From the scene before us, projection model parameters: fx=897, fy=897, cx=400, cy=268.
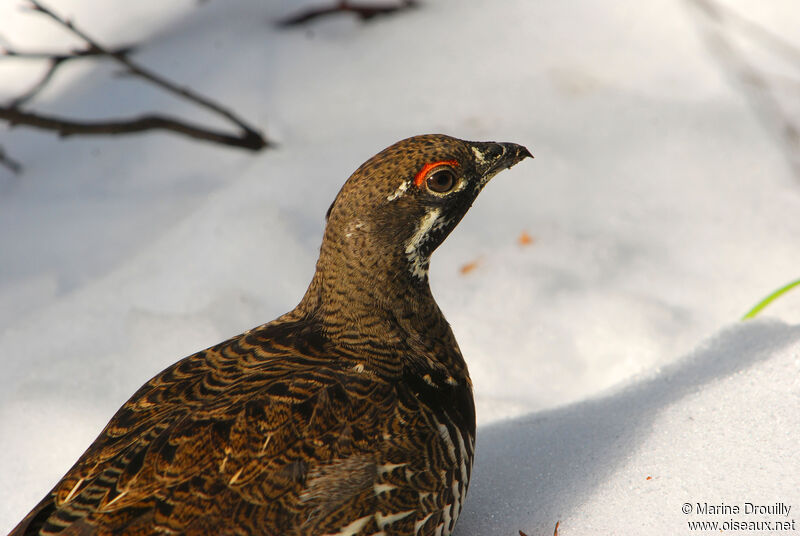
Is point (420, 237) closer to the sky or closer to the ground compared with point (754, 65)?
closer to the sky

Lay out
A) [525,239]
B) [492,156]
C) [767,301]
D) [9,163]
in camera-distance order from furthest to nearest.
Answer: [9,163], [525,239], [767,301], [492,156]

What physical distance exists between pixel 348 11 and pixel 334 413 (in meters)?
4.10

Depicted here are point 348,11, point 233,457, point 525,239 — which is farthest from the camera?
point 348,11

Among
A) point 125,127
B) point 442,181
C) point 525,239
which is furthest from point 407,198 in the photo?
point 125,127

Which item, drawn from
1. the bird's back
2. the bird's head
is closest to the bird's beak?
the bird's head

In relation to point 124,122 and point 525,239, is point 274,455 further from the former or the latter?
point 124,122

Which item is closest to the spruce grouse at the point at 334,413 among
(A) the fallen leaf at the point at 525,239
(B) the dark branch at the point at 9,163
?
(A) the fallen leaf at the point at 525,239

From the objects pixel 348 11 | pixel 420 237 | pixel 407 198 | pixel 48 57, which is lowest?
pixel 348 11

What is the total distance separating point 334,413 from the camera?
267cm

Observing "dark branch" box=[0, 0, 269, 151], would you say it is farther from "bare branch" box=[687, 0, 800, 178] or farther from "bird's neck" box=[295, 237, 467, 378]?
"bare branch" box=[687, 0, 800, 178]

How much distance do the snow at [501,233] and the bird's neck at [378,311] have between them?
1.97ft

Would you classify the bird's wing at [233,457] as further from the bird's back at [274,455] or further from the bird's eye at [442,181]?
the bird's eye at [442,181]

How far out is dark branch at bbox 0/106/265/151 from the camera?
4.56 meters

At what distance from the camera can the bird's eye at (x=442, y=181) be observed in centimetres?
288
